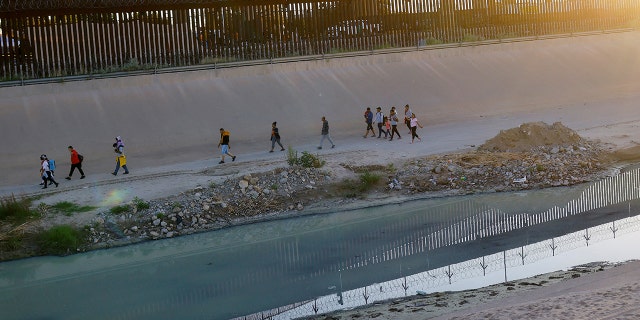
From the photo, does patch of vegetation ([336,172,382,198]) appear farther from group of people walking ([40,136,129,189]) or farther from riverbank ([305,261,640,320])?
riverbank ([305,261,640,320])

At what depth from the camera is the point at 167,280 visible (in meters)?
20.4

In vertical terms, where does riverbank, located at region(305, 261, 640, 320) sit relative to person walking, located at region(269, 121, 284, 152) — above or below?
below

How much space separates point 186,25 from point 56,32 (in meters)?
4.67

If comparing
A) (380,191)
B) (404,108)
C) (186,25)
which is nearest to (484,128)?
(404,108)

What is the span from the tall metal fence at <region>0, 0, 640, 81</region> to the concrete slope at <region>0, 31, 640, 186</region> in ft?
3.57

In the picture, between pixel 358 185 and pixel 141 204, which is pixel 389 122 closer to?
pixel 358 185

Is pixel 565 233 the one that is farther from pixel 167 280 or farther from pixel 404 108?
pixel 404 108

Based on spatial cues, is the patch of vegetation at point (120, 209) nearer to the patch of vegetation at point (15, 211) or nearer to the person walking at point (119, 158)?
the patch of vegetation at point (15, 211)

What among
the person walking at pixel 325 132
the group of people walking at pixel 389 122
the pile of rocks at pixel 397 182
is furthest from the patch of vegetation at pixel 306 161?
the group of people walking at pixel 389 122

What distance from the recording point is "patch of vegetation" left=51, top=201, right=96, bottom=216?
80.2ft

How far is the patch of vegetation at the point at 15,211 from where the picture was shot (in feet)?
79.4

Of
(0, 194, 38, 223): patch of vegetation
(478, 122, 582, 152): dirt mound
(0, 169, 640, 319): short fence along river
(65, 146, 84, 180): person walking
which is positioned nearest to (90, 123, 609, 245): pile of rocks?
(478, 122, 582, 152): dirt mound

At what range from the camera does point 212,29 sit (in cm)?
3547

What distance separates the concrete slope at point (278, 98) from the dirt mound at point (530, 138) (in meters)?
4.51
